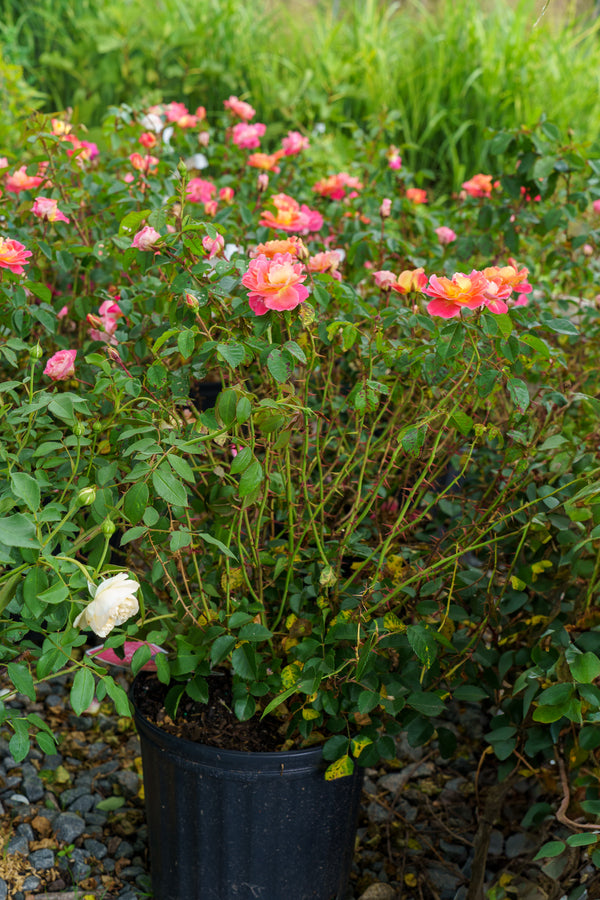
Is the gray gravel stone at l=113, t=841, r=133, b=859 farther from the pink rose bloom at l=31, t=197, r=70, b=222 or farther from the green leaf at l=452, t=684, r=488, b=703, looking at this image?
the pink rose bloom at l=31, t=197, r=70, b=222

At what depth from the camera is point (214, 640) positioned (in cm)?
121

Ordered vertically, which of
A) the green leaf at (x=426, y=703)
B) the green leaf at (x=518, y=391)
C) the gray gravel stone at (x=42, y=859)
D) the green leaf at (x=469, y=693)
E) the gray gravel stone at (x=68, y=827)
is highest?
the green leaf at (x=518, y=391)

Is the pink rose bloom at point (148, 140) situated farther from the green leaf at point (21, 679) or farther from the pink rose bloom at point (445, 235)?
the green leaf at point (21, 679)

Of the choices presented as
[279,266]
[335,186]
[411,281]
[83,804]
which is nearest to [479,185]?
[335,186]

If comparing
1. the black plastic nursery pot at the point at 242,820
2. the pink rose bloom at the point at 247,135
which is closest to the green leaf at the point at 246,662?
the black plastic nursery pot at the point at 242,820

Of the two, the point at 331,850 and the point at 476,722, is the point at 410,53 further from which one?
the point at 331,850

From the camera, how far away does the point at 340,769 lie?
1.21 metres

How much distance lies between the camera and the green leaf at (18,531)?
88 cm

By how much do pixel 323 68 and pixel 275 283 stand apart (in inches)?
151

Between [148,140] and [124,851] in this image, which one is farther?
[148,140]

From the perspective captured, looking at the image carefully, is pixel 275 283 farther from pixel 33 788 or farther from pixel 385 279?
pixel 33 788

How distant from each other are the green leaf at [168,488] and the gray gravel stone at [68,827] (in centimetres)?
88

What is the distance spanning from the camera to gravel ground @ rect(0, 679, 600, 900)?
138cm

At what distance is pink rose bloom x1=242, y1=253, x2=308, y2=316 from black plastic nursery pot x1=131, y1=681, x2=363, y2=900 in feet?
2.11
